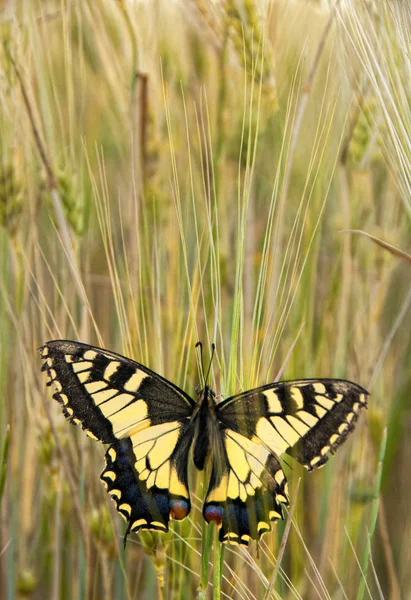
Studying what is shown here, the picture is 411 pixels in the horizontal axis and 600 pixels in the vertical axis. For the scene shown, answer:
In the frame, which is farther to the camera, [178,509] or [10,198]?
[10,198]

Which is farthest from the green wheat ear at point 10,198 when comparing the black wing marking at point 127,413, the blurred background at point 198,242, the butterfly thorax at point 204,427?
the butterfly thorax at point 204,427

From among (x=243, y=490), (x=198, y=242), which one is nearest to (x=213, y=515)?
(x=243, y=490)

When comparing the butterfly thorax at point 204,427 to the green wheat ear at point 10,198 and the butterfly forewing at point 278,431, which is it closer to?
the butterfly forewing at point 278,431

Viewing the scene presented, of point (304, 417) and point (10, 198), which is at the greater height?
point (10, 198)

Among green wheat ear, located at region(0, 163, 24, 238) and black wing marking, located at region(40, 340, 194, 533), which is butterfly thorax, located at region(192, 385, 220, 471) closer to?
black wing marking, located at region(40, 340, 194, 533)

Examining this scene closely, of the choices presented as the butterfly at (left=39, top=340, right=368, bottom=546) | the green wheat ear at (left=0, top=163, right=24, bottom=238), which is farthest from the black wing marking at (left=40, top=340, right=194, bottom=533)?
the green wheat ear at (left=0, top=163, right=24, bottom=238)

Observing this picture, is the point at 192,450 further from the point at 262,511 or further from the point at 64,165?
the point at 64,165

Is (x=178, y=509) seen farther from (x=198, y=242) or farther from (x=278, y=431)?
(x=198, y=242)
